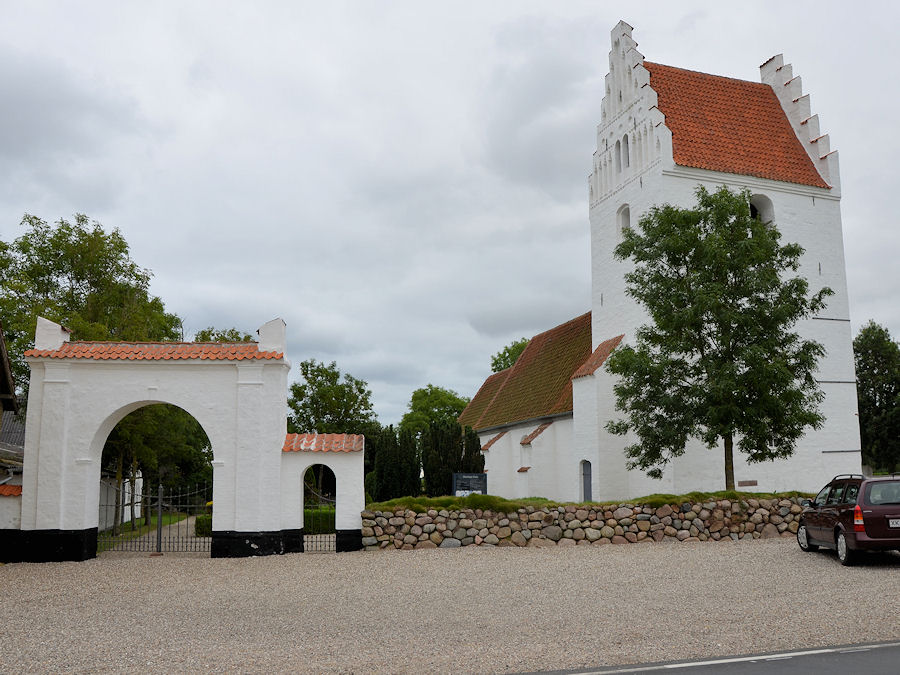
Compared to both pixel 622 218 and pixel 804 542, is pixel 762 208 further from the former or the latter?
pixel 804 542

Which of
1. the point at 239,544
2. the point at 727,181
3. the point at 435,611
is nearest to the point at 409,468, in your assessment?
the point at 239,544

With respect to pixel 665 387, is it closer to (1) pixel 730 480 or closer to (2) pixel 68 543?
(1) pixel 730 480

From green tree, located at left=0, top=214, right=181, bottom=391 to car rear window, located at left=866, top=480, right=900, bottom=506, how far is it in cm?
2026

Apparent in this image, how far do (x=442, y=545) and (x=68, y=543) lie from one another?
7819 millimetres

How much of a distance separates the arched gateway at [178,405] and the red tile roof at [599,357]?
12.2m

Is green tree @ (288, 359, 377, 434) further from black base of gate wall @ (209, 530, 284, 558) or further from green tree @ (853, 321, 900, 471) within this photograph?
green tree @ (853, 321, 900, 471)

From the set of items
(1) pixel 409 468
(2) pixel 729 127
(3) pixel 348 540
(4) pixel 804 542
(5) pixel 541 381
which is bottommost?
(3) pixel 348 540

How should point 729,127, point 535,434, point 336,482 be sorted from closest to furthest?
point 336,482 → point 729,127 → point 535,434

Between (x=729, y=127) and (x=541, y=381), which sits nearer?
(x=729, y=127)

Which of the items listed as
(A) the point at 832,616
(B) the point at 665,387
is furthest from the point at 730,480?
(A) the point at 832,616

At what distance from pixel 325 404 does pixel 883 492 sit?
3002cm

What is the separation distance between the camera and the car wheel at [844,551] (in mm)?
12117

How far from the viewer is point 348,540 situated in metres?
16.5

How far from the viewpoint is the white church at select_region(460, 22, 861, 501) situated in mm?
24828
